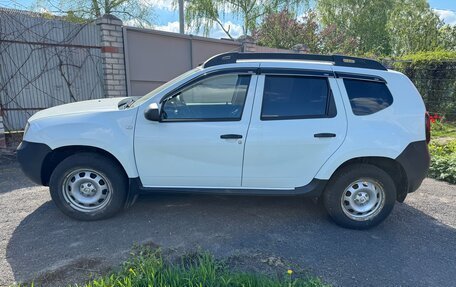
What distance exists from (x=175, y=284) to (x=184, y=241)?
828mm

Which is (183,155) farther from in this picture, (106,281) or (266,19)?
(266,19)

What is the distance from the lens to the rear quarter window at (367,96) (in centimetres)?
332

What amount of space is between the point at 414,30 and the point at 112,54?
18770mm

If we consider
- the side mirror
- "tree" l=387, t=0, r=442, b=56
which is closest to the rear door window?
the side mirror

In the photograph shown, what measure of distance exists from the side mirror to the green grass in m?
1.36

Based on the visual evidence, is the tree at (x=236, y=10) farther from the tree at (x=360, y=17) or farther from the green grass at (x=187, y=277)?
Result: the green grass at (x=187, y=277)

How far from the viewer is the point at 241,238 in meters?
3.20

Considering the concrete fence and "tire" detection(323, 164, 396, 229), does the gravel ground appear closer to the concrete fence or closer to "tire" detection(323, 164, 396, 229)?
"tire" detection(323, 164, 396, 229)

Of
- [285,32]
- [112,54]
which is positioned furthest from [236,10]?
[112,54]

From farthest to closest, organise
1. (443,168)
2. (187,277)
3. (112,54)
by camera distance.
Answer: (112,54), (443,168), (187,277)

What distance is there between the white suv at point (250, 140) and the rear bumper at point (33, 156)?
1 cm

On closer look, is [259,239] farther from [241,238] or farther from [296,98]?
[296,98]

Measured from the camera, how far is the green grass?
232 centimetres

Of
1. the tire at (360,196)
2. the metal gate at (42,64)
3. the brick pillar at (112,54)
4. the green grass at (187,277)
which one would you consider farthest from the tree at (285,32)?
the green grass at (187,277)
